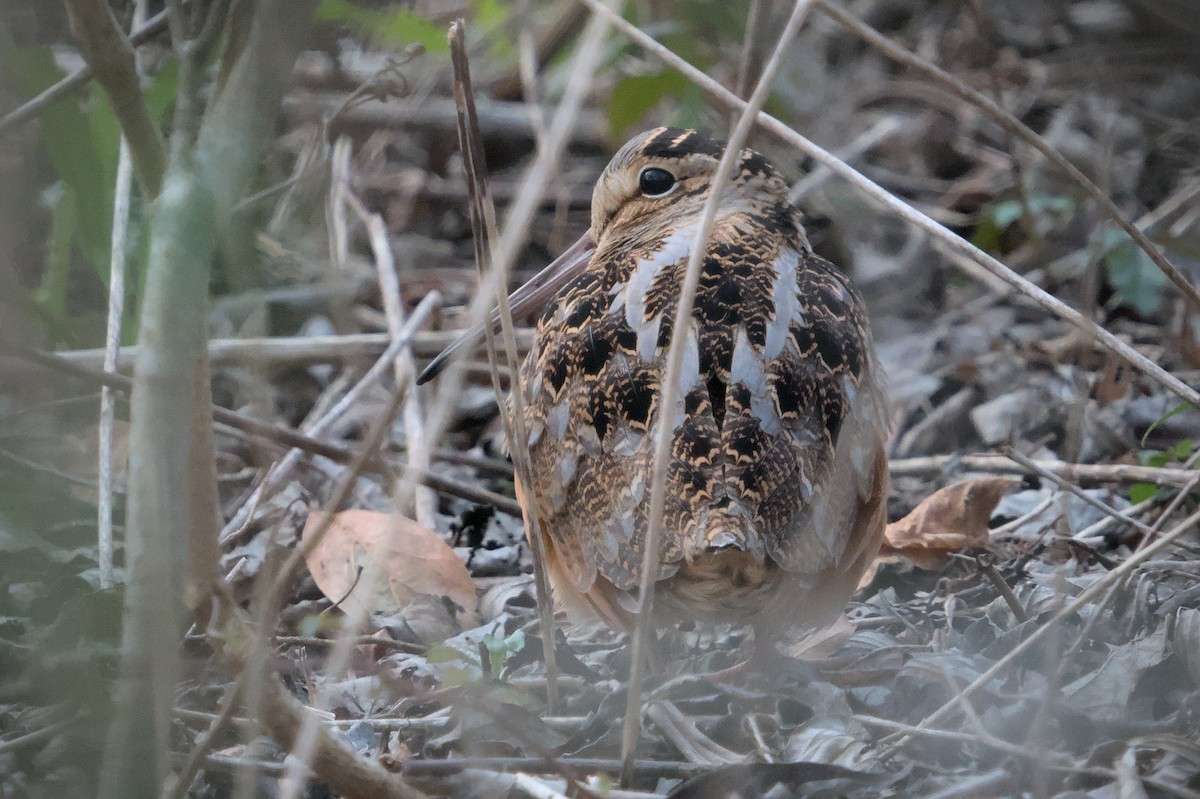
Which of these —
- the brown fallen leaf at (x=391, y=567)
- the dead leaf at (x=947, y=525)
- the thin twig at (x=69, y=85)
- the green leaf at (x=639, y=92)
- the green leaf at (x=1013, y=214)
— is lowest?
the dead leaf at (x=947, y=525)

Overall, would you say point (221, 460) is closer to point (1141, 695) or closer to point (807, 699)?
point (807, 699)

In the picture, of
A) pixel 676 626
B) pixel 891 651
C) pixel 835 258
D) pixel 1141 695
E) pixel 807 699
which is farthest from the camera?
pixel 835 258

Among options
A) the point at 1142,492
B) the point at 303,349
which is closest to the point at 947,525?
the point at 1142,492

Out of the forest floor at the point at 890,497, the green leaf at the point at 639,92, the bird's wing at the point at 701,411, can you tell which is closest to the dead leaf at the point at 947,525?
the forest floor at the point at 890,497

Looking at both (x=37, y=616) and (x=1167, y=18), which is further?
(x=1167, y=18)

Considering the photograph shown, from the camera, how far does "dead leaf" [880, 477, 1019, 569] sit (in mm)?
3812

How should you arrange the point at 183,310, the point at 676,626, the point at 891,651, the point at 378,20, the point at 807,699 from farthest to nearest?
the point at 378,20 → the point at 676,626 → the point at 891,651 → the point at 807,699 → the point at 183,310

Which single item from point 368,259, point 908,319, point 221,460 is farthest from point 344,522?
point 908,319

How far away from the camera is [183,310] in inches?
76.1

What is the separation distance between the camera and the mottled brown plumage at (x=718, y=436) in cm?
279

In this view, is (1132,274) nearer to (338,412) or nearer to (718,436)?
(718,436)

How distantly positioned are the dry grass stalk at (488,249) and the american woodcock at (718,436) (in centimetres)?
13

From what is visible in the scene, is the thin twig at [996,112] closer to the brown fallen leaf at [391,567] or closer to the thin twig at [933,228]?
the thin twig at [933,228]

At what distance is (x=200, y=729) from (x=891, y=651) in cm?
170
